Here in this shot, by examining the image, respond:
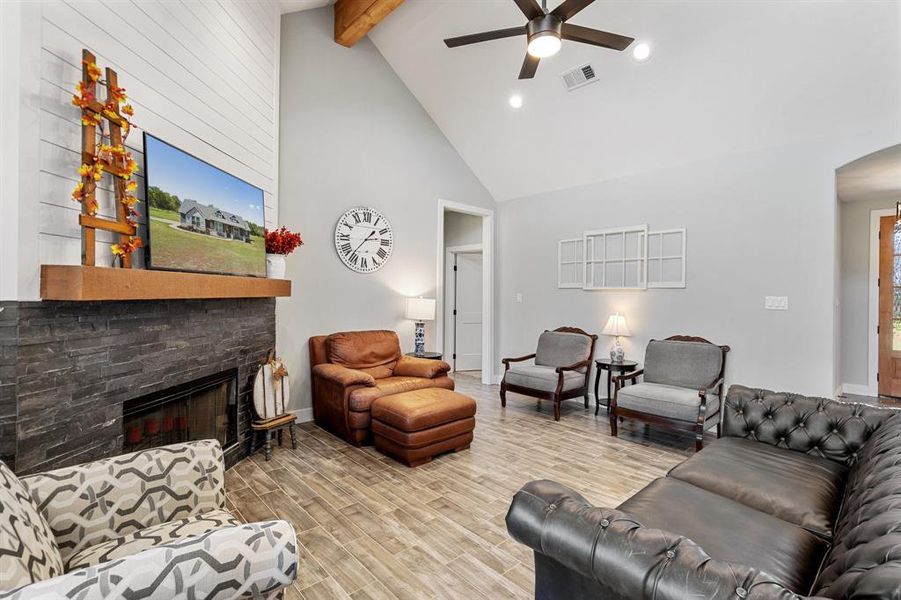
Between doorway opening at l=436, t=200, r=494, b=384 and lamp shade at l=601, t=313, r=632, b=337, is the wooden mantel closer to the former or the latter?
lamp shade at l=601, t=313, r=632, b=337

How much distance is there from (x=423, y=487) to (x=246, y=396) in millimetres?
1614

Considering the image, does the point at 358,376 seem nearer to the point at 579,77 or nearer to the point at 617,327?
→ the point at 617,327

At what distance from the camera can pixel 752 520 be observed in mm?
1575

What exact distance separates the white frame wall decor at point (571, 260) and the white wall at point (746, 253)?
117 millimetres

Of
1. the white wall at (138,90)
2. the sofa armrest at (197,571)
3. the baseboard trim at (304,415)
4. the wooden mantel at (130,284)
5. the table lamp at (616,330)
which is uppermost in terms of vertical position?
the white wall at (138,90)

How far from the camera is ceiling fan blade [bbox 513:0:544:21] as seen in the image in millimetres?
2367

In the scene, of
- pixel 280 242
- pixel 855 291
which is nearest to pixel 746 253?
pixel 855 291

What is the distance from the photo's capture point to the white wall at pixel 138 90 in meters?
1.60

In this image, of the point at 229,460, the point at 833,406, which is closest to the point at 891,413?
the point at 833,406

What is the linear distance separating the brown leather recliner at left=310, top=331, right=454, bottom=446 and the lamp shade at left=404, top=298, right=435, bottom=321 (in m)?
0.35

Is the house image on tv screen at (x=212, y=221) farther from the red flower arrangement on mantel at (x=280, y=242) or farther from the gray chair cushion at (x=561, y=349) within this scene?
the gray chair cushion at (x=561, y=349)

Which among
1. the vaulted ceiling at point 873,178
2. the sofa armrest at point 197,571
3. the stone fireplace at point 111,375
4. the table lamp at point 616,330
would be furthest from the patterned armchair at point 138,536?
the vaulted ceiling at point 873,178

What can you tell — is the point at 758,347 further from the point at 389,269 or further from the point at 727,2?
the point at 389,269

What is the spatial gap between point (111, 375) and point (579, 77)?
14.4 feet
